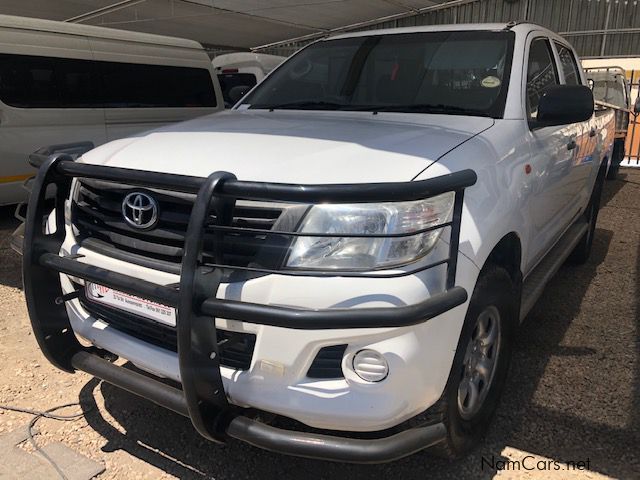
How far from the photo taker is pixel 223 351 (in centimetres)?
201

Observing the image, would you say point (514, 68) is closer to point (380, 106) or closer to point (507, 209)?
point (380, 106)

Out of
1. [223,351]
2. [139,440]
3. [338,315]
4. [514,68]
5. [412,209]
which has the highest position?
[514,68]

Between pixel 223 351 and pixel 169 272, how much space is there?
0.34m

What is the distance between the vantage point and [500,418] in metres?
2.79

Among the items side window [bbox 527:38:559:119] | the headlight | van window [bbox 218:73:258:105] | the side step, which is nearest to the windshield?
side window [bbox 527:38:559:119]

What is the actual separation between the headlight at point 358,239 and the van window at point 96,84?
5.69 m

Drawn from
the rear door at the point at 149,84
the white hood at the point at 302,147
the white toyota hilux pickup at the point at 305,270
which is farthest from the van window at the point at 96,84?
the white toyota hilux pickup at the point at 305,270

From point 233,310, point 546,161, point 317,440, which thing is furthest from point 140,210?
point 546,161

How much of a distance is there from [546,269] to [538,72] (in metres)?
1.20

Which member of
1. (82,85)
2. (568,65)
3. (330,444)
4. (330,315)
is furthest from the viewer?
(82,85)

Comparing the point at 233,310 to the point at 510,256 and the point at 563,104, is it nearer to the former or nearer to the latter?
the point at 510,256

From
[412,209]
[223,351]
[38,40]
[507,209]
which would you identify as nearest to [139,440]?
[223,351]

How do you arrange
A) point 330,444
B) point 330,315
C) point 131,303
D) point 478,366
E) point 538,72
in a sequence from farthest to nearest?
point 538,72 < point 478,366 < point 131,303 < point 330,444 < point 330,315

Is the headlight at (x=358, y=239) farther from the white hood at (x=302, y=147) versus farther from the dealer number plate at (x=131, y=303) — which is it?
the dealer number plate at (x=131, y=303)
